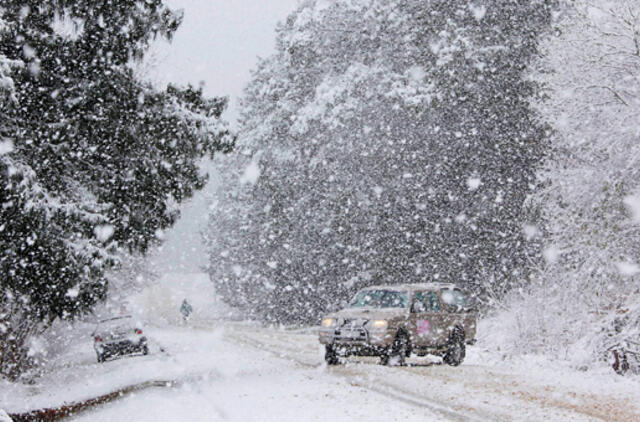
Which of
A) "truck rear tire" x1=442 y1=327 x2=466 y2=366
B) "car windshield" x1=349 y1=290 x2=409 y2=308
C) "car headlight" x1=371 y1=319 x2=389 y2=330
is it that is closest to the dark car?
"car windshield" x1=349 y1=290 x2=409 y2=308

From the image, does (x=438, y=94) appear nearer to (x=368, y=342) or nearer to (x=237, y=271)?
(x=368, y=342)

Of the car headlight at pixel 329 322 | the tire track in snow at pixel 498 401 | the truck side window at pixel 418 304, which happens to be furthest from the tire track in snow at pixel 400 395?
the truck side window at pixel 418 304

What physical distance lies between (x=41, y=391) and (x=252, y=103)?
28.4 m

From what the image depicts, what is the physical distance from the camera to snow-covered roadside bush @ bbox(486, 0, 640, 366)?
46.8 feet

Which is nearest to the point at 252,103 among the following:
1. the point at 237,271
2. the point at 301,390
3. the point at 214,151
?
the point at 237,271

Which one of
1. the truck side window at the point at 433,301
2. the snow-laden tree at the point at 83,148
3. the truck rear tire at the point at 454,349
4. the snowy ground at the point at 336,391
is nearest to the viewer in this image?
the snowy ground at the point at 336,391

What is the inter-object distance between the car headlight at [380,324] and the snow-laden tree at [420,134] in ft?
30.0

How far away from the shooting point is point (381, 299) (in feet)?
54.1

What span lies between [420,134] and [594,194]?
416 inches

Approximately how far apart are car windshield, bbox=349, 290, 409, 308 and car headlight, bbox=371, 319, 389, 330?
0.98m

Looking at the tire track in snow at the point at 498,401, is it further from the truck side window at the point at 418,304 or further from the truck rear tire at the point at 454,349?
the truck side window at the point at 418,304

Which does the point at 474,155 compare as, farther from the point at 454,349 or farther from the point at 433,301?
the point at 454,349

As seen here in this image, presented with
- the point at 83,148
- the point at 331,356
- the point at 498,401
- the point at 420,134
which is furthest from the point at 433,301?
the point at 420,134

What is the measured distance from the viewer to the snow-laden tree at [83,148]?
12781 millimetres
